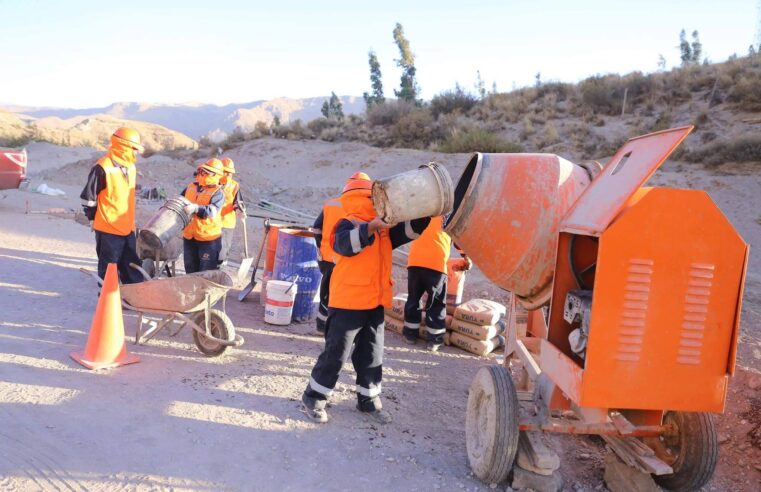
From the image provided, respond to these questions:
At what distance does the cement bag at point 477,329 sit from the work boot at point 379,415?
2.13m

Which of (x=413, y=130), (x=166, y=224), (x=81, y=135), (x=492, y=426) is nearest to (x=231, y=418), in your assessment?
(x=492, y=426)

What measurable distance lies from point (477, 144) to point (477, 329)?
1772cm

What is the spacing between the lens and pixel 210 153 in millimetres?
29000

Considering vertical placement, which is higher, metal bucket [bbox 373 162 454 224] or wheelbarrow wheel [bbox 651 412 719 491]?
metal bucket [bbox 373 162 454 224]

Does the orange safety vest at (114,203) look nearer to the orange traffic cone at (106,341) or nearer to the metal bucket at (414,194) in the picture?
the orange traffic cone at (106,341)

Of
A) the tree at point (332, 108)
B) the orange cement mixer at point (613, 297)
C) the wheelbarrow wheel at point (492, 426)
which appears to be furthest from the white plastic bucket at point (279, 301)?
the tree at point (332, 108)

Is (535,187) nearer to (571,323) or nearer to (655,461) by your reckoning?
(571,323)

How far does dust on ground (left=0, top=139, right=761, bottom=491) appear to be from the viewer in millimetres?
3426

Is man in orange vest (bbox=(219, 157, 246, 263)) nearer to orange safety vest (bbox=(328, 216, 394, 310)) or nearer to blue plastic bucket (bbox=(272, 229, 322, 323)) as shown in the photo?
blue plastic bucket (bbox=(272, 229, 322, 323))

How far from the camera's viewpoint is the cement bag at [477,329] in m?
6.31

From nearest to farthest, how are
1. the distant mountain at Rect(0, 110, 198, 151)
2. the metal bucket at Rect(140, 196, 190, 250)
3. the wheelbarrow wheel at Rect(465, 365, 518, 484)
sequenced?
1. the wheelbarrow wheel at Rect(465, 365, 518, 484)
2. the metal bucket at Rect(140, 196, 190, 250)
3. the distant mountain at Rect(0, 110, 198, 151)

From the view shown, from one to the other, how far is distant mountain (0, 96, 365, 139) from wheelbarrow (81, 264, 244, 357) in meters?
100

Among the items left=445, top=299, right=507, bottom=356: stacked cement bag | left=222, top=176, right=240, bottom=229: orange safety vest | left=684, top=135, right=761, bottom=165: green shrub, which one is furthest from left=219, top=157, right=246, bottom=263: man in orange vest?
left=684, top=135, right=761, bottom=165: green shrub

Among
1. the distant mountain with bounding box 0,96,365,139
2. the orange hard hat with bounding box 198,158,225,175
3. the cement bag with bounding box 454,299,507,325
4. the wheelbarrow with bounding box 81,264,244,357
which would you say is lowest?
the cement bag with bounding box 454,299,507,325
